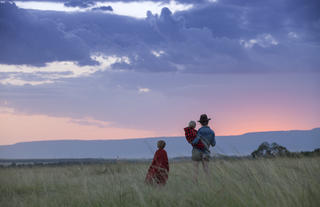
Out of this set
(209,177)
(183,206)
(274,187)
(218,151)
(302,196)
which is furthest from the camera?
(218,151)

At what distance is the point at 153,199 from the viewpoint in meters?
5.30

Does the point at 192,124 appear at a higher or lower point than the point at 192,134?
higher

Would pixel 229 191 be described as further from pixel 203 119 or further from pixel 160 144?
pixel 203 119

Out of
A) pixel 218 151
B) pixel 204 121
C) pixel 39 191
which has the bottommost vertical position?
pixel 39 191

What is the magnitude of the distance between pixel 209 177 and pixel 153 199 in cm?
100

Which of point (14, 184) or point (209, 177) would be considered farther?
point (14, 184)

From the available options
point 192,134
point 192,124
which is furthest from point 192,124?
point 192,134

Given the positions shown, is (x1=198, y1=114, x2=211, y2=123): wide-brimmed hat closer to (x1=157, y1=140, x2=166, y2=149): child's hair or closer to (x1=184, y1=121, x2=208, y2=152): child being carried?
(x1=184, y1=121, x2=208, y2=152): child being carried

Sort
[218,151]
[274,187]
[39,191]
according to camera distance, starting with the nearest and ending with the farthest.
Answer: [274,187]
[218,151]
[39,191]

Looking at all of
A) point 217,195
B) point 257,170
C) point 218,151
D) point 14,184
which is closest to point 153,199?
point 217,195

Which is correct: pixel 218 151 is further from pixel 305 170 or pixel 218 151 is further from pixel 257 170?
pixel 305 170

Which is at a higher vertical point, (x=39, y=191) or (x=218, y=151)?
(x=218, y=151)

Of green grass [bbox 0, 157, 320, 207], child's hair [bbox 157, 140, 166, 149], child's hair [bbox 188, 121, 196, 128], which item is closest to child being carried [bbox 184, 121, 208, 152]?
child's hair [bbox 188, 121, 196, 128]

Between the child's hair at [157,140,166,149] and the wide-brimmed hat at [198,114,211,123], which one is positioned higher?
the wide-brimmed hat at [198,114,211,123]
